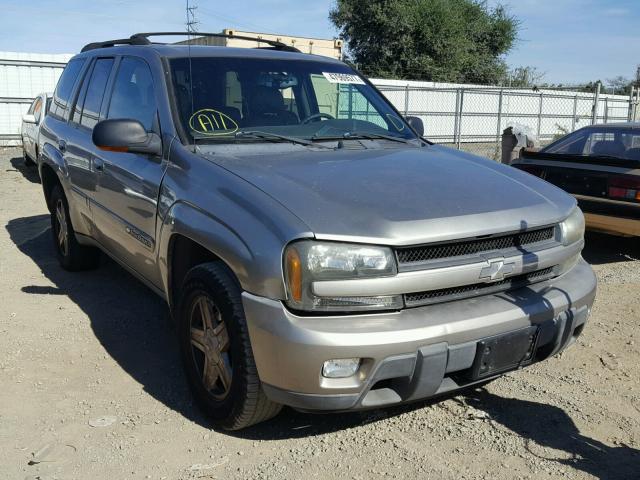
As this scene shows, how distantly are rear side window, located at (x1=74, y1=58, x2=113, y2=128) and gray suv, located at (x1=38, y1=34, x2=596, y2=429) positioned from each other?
18.1 inches

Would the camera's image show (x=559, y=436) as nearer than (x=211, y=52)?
Yes

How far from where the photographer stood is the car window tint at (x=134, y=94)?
152 inches

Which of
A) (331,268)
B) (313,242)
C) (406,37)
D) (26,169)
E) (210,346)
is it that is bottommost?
(26,169)

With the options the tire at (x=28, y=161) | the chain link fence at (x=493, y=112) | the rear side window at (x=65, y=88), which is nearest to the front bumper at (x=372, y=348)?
the rear side window at (x=65, y=88)

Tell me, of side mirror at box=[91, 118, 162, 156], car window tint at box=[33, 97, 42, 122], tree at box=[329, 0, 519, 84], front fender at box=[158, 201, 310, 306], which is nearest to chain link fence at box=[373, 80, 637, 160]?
car window tint at box=[33, 97, 42, 122]

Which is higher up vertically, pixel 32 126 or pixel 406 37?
pixel 406 37

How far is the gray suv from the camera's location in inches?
101

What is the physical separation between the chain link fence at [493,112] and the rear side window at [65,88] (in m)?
15.5

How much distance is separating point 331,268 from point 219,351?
803 millimetres

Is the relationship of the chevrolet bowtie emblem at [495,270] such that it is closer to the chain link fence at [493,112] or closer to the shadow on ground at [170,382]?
the shadow on ground at [170,382]

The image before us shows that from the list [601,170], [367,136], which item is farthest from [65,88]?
[601,170]

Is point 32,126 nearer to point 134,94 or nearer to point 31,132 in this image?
point 31,132

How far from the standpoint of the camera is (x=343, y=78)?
4.52m

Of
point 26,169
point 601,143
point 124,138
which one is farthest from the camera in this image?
point 26,169
